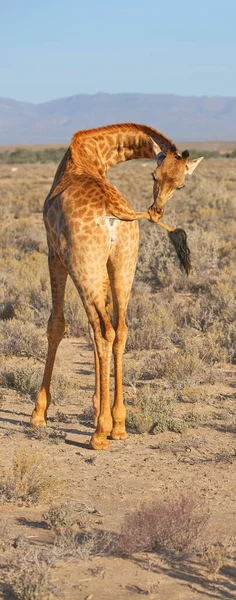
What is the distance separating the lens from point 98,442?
6.23 metres

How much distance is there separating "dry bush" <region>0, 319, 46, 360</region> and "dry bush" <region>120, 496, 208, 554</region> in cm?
476

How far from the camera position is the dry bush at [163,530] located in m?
4.36

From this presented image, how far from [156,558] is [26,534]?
2.57ft

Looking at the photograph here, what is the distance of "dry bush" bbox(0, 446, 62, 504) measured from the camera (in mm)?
5105

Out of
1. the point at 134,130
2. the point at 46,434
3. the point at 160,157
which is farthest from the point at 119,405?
the point at 134,130

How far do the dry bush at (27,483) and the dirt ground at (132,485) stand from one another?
0.07m

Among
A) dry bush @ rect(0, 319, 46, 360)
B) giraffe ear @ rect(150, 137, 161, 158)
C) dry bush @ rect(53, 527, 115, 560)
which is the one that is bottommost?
dry bush @ rect(53, 527, 115, 560)

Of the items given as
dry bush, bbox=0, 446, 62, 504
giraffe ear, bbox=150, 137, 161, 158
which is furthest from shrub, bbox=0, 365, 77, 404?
giraffe ear, bbox=150, 137, 161, 158

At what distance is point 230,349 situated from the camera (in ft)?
29.9

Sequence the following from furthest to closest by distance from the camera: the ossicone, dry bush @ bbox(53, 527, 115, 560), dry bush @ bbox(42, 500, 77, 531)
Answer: the ossicone, dry bush @ bbox(42, 500, 77, 531), dry bush @ bbox(53, 527, 115, 560)

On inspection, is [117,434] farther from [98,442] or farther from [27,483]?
[27,483]

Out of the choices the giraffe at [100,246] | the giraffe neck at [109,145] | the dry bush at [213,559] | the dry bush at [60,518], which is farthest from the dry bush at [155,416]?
the dry bush at [213,559]

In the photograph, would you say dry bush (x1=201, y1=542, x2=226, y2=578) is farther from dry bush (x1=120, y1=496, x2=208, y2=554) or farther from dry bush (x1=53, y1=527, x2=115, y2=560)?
dry bush (x1=53, y1=527, x2=115, y2=560)

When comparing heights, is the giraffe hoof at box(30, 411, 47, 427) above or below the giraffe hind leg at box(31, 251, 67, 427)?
below
